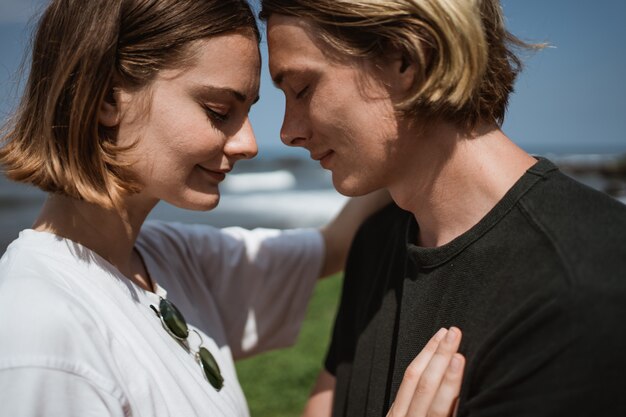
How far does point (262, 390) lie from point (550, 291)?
3.59 meters

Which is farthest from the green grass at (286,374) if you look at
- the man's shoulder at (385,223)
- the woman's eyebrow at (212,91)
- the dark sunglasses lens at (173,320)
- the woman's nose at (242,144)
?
the woman's eyebrow at (212,91)

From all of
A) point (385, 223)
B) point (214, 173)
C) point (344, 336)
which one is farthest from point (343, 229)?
point (214, 173)

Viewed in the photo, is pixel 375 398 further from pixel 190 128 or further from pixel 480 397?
pixel 190 128

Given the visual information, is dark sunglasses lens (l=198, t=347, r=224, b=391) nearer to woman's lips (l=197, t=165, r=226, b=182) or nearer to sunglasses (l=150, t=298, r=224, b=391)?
sunglasses (l=150, t=298, r=224, b=391)

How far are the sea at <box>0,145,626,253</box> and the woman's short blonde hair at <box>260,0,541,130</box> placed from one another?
8084 millimetres

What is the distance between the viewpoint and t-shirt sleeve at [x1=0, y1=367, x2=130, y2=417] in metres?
1.48

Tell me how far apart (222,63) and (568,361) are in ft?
4.38

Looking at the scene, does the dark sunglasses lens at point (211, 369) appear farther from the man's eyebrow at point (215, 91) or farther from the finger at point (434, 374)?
the man's eyebrow at point (215, 91)

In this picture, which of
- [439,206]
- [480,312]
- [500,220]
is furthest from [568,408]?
[439,206]

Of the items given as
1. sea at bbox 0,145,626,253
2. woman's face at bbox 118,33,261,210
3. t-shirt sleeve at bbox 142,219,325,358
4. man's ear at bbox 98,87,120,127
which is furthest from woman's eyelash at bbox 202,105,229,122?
sea at bbox 0,145,626,253

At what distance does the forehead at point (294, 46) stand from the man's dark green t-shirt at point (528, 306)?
66 centimetres

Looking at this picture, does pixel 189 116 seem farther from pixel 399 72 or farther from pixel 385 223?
pixel 385 223

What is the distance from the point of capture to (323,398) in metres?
2.54

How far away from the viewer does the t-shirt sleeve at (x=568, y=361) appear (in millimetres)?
1377
